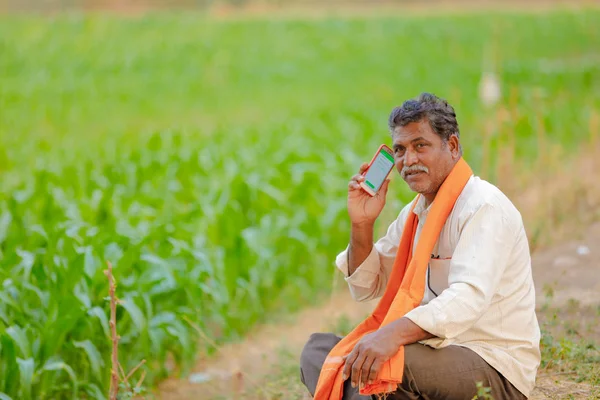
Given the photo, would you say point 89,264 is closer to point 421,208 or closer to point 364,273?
point 364,273

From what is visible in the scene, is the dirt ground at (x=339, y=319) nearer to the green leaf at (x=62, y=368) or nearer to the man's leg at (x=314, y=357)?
the green leaf at (x=62, y=368)

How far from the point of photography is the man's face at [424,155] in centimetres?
279

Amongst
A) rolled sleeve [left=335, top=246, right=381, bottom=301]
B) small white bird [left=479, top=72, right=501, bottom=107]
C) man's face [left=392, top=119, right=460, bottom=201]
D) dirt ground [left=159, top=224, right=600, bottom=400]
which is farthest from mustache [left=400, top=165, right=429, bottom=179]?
small white bird [left=479, top=72, right=501, bottom=107]

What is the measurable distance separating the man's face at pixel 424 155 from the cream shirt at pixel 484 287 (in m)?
0.10

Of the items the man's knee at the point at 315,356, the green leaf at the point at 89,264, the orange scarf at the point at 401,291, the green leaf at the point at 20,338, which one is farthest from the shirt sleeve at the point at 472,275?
the green leaf at the point at 89,264

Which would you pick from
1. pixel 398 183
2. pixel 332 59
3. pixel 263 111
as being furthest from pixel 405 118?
pixel 332 59

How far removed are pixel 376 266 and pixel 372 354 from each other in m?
0.61

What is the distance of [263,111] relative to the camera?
12.8 metres

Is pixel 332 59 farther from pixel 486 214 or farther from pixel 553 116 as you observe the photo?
pixel 486 214

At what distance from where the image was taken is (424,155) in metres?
2.79

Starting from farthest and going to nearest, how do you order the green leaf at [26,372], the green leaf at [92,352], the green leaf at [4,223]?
the green leaf at [4,223] → the green leaf at [92,352] → the green leaf at [26,372]

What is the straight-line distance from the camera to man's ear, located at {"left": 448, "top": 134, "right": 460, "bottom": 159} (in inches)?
111

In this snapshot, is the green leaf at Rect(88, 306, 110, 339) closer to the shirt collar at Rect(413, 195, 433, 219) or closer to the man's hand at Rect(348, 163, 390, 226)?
the man's hand at Rect(348, 163, 390, 226)

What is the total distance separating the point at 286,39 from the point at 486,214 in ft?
61.0
